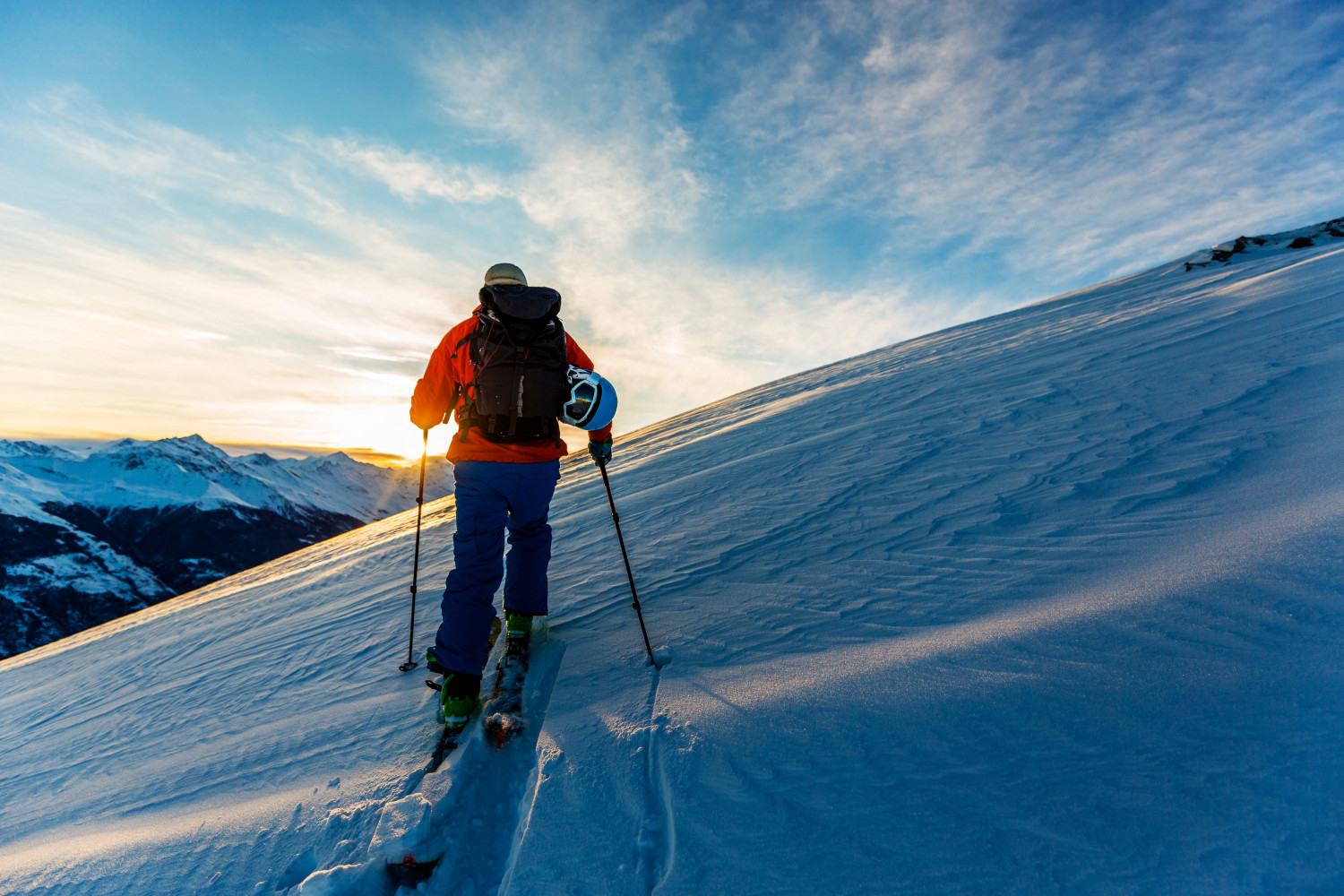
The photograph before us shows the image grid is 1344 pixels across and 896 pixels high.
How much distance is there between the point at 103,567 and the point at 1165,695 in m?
186

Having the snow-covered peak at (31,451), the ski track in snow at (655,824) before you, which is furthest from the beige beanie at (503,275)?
the snow-covered peak at (31,451)

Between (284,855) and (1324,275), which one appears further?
(1324,275)

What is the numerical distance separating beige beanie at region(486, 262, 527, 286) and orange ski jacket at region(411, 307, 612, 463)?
229 millimetres

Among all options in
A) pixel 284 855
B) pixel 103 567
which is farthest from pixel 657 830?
pixel 103 567

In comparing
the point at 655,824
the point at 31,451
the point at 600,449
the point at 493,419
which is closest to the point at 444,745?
the point at 655,824

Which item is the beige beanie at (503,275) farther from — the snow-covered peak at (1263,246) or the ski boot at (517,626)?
the snow-covered peak at (1263,246)

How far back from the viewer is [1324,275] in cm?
811

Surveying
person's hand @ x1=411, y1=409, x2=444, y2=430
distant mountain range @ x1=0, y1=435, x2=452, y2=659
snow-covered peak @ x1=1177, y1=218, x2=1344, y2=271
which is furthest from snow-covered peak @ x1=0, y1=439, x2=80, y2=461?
snow-covered peak @ x1=1177, y1=218, x2=1344, y2=271

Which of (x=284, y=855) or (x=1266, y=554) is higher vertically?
(x=284, y=855)

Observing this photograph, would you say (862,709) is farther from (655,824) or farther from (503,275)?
(503,275)

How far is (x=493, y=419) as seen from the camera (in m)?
3.13

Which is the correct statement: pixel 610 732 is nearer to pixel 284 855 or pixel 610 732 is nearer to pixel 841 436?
pixel 284 855

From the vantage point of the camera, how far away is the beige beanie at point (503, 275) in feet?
10.9

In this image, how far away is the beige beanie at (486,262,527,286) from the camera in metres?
3.31
